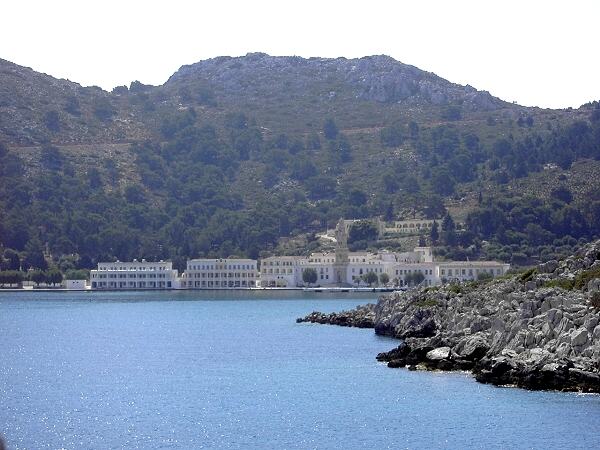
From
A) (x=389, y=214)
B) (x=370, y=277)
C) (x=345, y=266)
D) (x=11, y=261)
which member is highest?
(x=389, y=214)

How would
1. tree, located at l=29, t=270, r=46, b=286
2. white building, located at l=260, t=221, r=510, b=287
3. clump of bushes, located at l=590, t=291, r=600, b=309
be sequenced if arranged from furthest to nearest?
tree, located at l=29, t=270, r=46, b=286 < white building, located at l=260, t=221, r=510, b=287 < clump of bushes, located at l=590, t=291, r=600, b=309

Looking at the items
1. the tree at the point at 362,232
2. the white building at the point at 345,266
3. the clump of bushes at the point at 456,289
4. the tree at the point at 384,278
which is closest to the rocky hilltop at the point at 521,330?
the clump of bushes at the point at 456,289

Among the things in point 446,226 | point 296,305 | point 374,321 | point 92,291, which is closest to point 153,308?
point 296,305

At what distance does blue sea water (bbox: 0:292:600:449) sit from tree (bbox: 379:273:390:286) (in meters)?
72.0

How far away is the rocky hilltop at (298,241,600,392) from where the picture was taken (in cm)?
4462

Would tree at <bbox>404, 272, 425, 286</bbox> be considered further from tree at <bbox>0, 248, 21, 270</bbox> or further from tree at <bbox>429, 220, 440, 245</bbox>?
tree at <bbox>0, 248, 21, 270</bbox>

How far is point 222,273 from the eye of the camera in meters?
165

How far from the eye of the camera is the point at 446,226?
169375 mm

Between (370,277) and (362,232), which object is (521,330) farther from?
(362,232)

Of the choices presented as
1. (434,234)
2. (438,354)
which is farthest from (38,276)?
(438,354)

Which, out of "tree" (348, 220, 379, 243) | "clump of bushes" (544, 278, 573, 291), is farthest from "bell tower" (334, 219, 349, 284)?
"clump of bushes" (544, 278, 573, 291)

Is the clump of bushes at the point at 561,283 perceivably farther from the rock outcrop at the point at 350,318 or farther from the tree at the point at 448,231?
the tree at the point at 448,231

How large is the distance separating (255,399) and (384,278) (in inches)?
4144

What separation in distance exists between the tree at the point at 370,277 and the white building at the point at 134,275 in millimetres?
24245
